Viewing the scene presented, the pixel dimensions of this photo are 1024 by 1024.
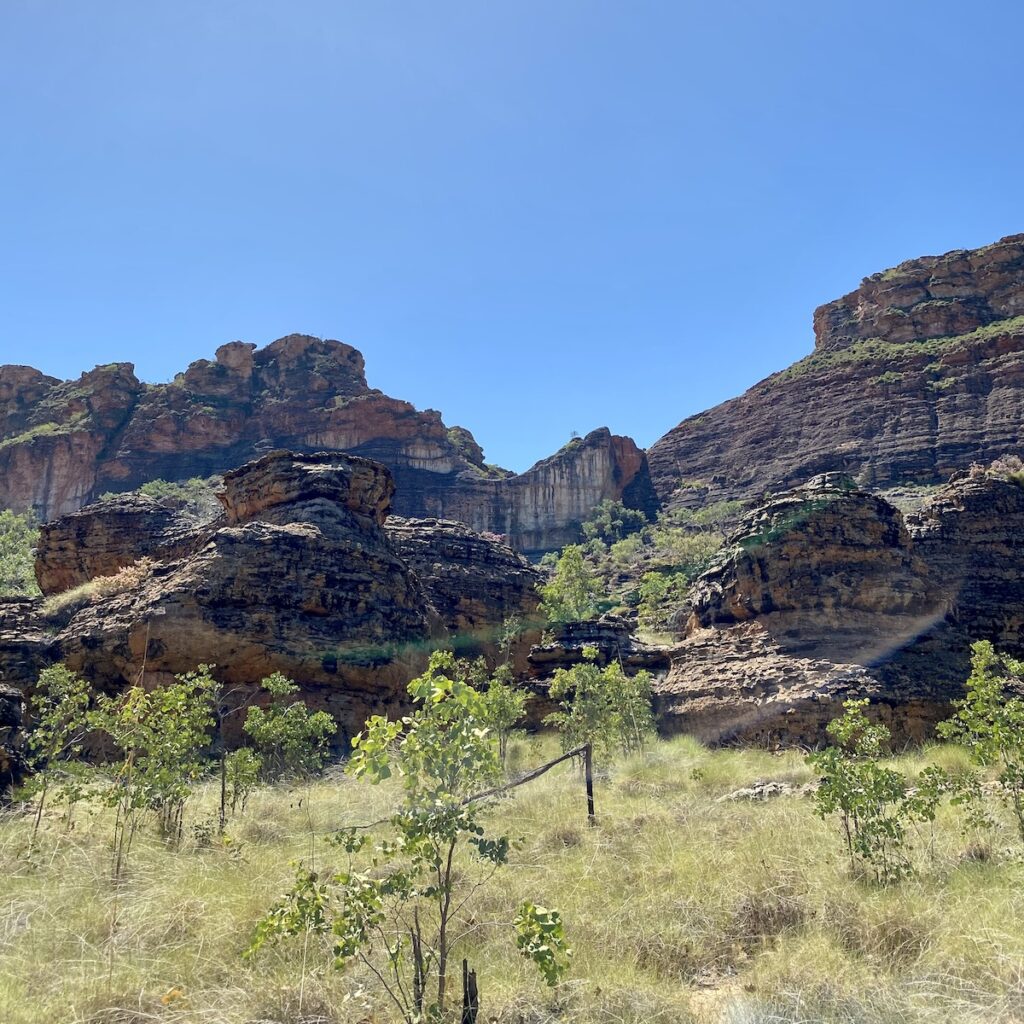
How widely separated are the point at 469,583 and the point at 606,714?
13.0 meters

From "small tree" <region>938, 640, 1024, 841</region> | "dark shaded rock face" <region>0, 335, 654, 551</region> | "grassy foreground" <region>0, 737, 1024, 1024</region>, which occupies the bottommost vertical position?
"grassy foreground" <region>0, 737, 1024, 1024</region>

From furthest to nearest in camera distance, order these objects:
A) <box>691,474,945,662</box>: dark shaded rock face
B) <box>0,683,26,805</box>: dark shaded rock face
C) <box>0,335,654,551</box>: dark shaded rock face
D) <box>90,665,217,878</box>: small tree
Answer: <box>0,335,654,551</box>: dark shaded rock face < <box>691,474,945,662</box>: dark shaded rock face < <box>0,683,26,805</box>: dark shaded rock face < <box>90,665,217,878</box>: small tree

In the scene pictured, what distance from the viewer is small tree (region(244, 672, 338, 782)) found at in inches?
504

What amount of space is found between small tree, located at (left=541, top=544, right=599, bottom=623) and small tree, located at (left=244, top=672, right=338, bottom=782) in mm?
17219

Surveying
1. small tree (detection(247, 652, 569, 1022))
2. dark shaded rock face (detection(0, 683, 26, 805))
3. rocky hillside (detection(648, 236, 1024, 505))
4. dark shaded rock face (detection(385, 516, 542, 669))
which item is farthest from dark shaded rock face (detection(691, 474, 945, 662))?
rocky hillside (detection(648, 236, 1024, 505))

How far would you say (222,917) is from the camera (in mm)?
5621

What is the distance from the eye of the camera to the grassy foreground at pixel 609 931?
4.40 m

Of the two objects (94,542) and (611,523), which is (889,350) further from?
(94,542)

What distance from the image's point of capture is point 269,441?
97.5 metres

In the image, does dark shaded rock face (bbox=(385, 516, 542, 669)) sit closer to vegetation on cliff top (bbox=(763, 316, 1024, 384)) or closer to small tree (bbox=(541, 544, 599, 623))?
small tree (bbox=(541, 544, 599, 623))

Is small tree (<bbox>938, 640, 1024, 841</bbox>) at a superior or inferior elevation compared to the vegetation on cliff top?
inferior

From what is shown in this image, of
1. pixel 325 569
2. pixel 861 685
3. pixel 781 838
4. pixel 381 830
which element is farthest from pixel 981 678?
pixel 325 569

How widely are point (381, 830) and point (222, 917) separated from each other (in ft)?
12.3

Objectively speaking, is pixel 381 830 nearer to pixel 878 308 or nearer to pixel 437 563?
pixel 437 563
